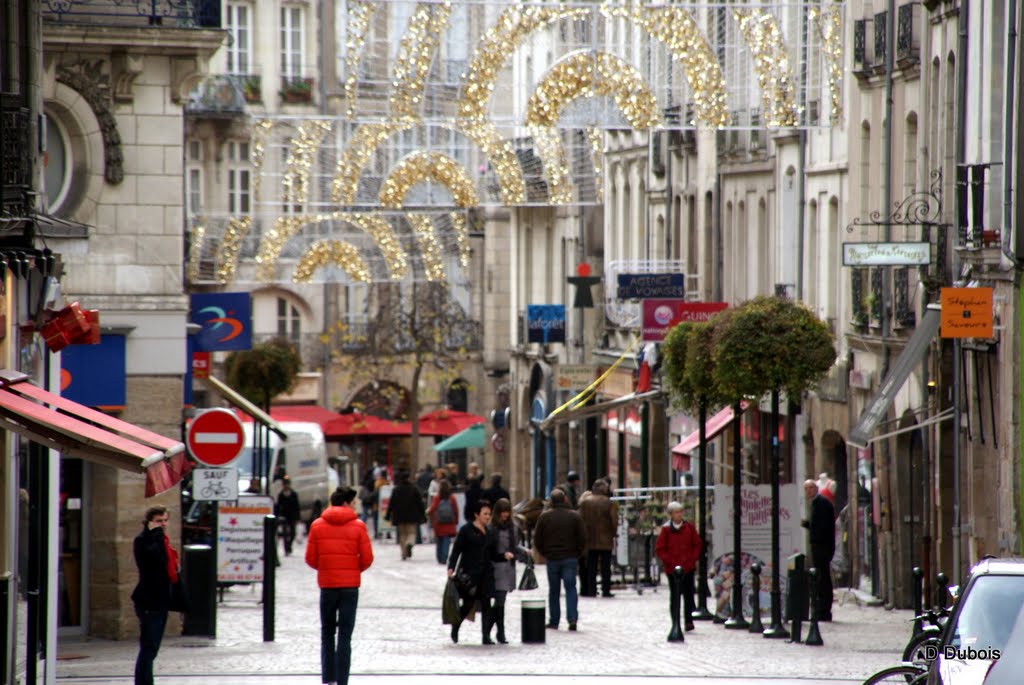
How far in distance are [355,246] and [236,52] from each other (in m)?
22.1

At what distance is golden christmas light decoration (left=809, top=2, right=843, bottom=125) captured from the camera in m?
27.4

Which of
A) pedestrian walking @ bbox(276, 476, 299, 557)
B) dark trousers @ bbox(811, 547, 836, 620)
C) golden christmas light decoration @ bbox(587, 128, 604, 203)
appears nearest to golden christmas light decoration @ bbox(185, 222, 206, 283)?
pedestrian walking @ bbox(276, 476, 299, 557)

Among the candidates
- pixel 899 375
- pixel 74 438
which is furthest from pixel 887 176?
pixel 74 438

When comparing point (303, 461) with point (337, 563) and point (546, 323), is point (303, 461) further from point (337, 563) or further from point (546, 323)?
point (337, 563)

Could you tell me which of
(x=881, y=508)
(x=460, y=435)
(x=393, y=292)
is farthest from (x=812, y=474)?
(x=393, y=292)

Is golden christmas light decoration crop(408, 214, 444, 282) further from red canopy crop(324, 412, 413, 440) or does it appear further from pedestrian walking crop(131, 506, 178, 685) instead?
pedestrian walking crop(131, 506, 178, 685)

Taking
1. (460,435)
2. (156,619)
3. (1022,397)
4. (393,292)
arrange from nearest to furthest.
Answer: (156,619), (1022,397), (460,435), (393,292)

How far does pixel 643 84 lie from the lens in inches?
1101

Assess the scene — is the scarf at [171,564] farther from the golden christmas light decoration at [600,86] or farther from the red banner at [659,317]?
the red banner at [659,317]

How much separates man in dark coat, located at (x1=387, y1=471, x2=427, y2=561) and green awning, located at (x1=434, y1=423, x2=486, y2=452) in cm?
1738

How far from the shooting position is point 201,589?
20891mm

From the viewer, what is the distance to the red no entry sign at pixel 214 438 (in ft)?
65.0

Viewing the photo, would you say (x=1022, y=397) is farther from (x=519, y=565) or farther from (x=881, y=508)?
(x=519, y=565)

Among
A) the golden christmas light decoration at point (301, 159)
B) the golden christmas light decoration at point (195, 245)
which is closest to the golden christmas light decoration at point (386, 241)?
the golden christmas light decoration at point (195, 245)
